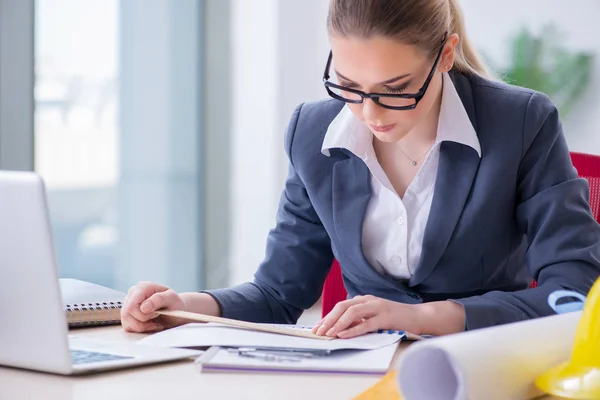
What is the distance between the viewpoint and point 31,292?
0.97 m

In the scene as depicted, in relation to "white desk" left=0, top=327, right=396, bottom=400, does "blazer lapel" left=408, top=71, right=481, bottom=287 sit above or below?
above

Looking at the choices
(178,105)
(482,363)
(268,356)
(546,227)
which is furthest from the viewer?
(178,105)

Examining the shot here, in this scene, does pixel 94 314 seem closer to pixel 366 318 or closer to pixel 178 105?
pixel 366 318

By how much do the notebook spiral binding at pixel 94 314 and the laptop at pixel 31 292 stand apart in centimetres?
32

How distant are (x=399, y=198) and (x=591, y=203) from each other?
0.39 metres

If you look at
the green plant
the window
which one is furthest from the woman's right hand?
the green plant

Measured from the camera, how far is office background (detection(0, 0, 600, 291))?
336 centimetres

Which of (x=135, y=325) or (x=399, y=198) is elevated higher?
(x=399, y=198)

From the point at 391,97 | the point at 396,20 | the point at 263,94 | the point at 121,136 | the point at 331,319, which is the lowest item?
the point at 121,136

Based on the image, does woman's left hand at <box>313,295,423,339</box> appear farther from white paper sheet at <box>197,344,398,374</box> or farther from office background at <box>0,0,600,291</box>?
office background at <box>0,0,600,291</box>

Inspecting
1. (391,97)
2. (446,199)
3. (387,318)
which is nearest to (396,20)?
(391,97)

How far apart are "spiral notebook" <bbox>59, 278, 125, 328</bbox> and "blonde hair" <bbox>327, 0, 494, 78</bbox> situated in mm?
576

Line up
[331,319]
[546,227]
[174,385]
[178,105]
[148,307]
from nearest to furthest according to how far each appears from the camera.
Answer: [174,385] < [331,319] < [148,307] < [546,227] < [178,105]

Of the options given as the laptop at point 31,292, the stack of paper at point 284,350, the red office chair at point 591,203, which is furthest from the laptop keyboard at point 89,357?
the red office chair at point 591,203
